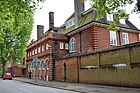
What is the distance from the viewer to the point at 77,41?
3631 centimetres

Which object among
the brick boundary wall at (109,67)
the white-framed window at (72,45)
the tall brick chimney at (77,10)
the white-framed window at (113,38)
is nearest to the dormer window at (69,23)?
the tall brick chimney at (77,10)

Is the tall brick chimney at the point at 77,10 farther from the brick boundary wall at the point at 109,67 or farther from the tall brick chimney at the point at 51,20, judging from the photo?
the tall brick chimney at the point at 51,20

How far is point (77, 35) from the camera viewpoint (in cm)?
3628

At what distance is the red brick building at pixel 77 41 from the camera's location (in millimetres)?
32094

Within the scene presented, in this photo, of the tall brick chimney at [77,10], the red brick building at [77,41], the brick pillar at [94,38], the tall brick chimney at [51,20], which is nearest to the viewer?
the brick pillar at [94,38]

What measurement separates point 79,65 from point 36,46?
20720 mm

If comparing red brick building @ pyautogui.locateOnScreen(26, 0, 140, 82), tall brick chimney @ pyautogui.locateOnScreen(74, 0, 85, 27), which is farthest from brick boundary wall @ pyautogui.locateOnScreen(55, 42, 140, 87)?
tall brick chimney @ pyautogui.locateOnScreen(74, 0, 85, 27)

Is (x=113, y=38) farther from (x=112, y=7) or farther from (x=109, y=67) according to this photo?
(x=112, y=7)

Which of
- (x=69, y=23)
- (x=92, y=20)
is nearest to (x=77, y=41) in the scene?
(x=92, y=20)

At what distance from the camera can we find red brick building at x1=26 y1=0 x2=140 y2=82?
3209 centimetres

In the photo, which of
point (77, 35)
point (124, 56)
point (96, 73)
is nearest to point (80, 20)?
point (77, 35)

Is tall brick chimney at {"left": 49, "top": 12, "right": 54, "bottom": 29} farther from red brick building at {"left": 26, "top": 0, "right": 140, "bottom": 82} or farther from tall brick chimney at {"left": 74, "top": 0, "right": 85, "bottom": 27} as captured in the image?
tall brick chimney at {"left": 74, "top": 0, "right": 85, "bottom": 27}

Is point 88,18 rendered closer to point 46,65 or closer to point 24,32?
point 46,65

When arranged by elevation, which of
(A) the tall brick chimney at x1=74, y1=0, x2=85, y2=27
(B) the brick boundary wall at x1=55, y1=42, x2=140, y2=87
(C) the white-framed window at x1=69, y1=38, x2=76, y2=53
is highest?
(A) the tall brick chimney at x1=74, y1=0, x2=85, y2=27
